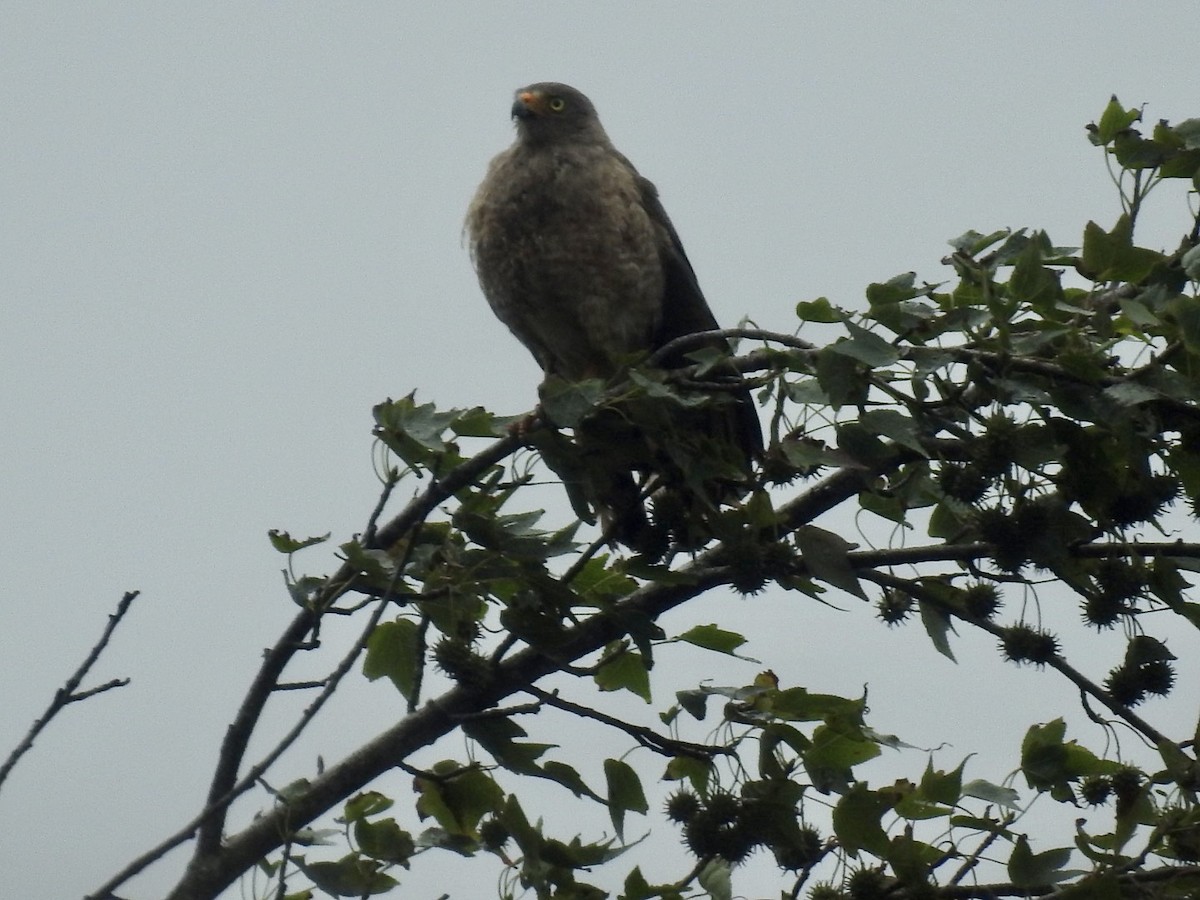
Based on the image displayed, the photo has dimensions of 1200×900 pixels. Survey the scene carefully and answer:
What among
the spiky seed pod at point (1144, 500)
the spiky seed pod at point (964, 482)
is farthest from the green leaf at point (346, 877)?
the spiky seed pod at point (1144, 500)

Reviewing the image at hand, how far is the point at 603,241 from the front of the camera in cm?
511

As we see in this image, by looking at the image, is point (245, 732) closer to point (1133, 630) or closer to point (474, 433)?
point (474, 433)

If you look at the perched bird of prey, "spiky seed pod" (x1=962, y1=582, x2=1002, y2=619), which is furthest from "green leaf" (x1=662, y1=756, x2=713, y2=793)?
the perched bird of prey

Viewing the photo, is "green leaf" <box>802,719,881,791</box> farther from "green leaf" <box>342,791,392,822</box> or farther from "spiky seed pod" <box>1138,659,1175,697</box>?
"green leaf" <box>342,791,392,822</box>

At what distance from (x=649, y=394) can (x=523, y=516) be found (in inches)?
13.4

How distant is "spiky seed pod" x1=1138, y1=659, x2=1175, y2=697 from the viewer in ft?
8.56

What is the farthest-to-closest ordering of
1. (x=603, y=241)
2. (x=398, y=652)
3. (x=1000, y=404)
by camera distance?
(x=603, y=241)
(x=398, y=652)
(x=1000, y=404)

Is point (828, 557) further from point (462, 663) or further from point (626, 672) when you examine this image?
point (462, 663)

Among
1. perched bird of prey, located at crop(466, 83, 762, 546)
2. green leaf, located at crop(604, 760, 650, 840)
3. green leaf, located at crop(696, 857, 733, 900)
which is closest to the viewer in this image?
green leaf, located at crop(696, 857, 733, 900)

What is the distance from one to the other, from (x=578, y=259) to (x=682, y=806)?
2.65 m

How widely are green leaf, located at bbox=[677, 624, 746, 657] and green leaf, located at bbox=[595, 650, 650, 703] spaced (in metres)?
0.21

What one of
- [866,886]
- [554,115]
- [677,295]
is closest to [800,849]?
[866,886]

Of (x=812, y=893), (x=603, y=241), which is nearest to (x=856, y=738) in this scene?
(x=812, y=893)

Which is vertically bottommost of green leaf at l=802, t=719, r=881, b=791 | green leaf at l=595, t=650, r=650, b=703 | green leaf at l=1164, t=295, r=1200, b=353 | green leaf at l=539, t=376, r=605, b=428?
green leaf at l=802, t=719, r=881, b=791
